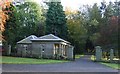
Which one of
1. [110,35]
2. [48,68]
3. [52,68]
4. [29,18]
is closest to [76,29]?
[29,18]

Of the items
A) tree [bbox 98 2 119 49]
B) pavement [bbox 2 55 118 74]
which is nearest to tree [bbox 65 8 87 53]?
tree [bbox 98 2 119 49]

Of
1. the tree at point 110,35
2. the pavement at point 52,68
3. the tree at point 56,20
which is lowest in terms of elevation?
the pavement at point 52,68

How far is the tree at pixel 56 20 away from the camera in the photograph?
60.2 m

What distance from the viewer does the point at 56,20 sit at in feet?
198

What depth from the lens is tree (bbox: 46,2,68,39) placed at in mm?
60188

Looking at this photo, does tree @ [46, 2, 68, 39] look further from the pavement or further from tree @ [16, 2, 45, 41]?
the pavement

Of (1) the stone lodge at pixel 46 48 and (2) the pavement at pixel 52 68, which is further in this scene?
(1) the stone lodge at pixel 46 48

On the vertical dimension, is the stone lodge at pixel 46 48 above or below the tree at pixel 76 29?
below

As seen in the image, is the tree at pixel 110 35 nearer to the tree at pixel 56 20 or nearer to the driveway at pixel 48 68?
the driveway at pixel 48 68

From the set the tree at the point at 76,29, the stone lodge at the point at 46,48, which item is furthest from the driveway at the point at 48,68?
the tree at the point at 76,29

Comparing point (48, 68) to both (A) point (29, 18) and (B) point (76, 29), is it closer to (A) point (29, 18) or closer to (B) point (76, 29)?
(B) point (76, 29)

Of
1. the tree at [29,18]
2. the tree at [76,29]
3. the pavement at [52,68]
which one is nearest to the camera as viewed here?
the pavement at [52,68]

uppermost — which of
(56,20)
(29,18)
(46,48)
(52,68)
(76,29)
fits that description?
(29,18)

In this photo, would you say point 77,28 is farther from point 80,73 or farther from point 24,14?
point 80,73
